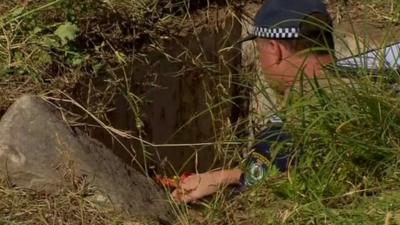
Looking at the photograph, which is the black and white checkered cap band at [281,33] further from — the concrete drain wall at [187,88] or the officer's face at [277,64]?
the concrete drain wall at [187,88]

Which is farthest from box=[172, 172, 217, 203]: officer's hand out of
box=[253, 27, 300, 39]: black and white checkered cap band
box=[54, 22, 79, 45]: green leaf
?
box=[54, 22, 79, 45]: green leaf

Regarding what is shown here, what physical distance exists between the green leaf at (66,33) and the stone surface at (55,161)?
60cm

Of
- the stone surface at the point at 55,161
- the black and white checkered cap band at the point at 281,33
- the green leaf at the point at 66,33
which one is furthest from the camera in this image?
the green leaf at the point at 66,33

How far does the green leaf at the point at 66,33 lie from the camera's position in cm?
442

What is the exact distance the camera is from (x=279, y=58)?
3814 millimetres

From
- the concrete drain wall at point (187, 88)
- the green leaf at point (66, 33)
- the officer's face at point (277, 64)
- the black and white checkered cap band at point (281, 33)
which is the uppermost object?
A: the black and white checkered cap band at point (281, 33)

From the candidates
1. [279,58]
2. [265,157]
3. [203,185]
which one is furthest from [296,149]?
[279,58]

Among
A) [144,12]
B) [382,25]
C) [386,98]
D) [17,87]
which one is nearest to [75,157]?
[17,87]

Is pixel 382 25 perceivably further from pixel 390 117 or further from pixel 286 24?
pixel 390 117

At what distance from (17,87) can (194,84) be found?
3.98ft

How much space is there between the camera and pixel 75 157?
3.72m

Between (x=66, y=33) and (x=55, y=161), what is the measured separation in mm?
878

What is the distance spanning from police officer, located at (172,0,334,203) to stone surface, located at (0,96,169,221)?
0.16 meters

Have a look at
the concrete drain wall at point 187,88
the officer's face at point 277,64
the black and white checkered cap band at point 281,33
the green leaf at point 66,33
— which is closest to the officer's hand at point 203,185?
the officer's face at point 277,64
